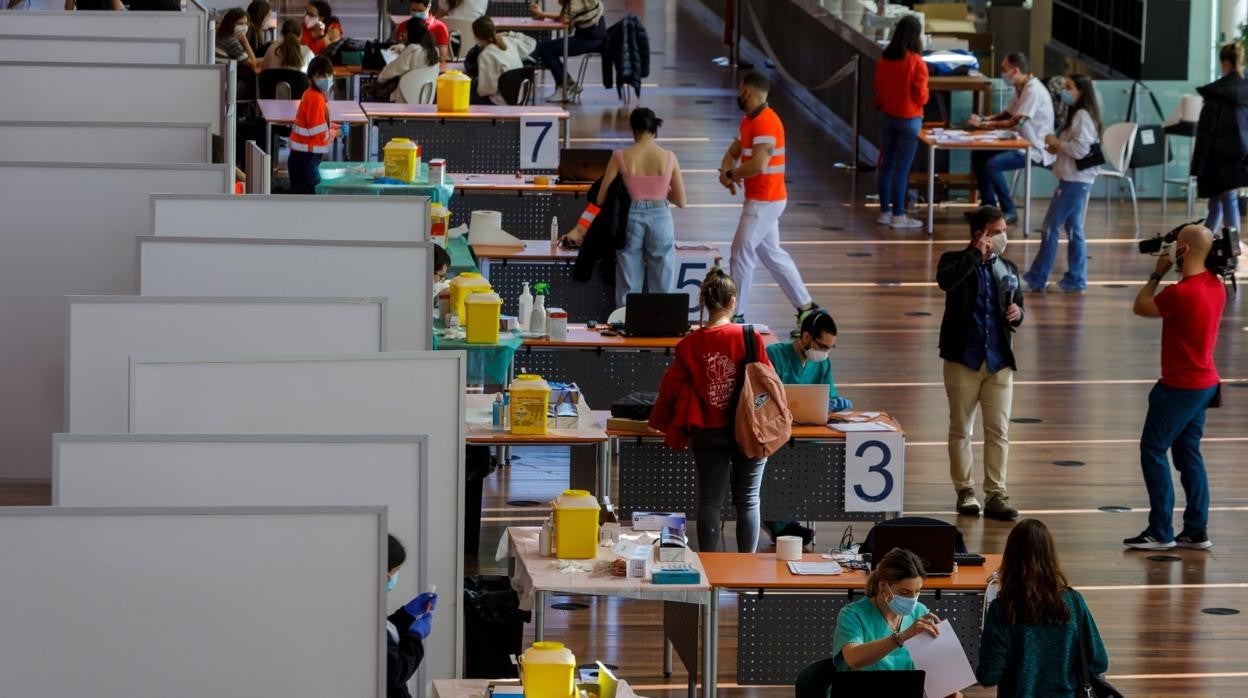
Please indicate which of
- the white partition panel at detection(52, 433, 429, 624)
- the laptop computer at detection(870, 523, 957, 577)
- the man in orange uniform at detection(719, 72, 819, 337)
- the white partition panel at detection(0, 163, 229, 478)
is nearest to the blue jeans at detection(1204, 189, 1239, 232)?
the man in orange uniform at detection(719, 72, 819, 337)

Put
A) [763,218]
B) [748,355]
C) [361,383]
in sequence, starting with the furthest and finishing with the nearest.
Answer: [763,218]
[748,355]
[361,383]

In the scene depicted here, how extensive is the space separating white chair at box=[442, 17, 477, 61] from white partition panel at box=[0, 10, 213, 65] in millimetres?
6141

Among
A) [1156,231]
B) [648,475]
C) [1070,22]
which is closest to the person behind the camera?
[648,475]

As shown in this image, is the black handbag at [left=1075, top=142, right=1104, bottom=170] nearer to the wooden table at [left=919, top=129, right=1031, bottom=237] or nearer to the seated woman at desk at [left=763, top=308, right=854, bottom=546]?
the wooden table at [left=919, top=129, right=1031, bottom=237]

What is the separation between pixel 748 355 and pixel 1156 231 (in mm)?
8906

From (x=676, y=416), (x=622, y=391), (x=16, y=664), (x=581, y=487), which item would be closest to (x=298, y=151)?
(x=622, y=391)

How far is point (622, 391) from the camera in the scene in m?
9.36

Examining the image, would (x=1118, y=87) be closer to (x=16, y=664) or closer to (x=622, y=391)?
(x=622, y=391)

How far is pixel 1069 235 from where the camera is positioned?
13734mm

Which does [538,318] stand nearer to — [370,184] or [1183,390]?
[1183,390]

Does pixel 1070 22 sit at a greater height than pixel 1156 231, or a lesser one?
greater

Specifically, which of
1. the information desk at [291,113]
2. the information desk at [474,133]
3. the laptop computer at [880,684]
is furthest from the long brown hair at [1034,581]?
the information desk at [291,113]

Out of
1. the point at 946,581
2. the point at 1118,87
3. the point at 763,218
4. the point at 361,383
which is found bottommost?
the point at 946,581

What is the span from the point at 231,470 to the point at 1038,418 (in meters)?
6.34
